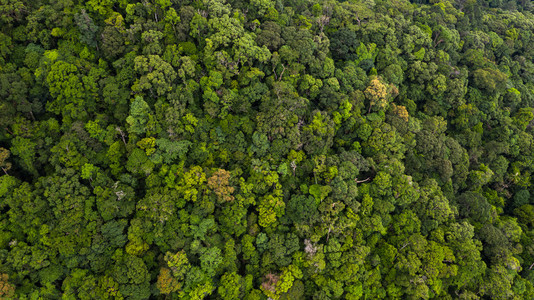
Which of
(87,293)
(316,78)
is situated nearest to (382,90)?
(316,78)

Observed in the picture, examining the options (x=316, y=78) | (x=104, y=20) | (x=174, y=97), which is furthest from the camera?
(x=316, y=78)

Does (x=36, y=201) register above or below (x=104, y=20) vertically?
below

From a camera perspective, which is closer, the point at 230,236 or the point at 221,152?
the point at 230,236

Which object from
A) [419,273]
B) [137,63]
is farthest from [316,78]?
[419,273]

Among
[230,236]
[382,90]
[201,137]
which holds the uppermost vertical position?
[382,90]

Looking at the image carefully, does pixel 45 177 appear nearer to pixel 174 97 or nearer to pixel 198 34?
pixel 174 97

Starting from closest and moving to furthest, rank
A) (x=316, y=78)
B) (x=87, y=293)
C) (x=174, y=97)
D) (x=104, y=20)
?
(x=87, y=293), (x=174, y=97), (x=104, y=20), (x=316, y=78)
